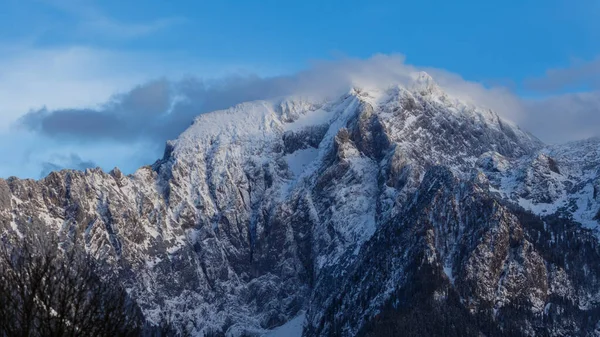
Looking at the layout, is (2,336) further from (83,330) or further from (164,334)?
(164,334)

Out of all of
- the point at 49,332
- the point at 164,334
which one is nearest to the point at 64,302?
the point at 49,332

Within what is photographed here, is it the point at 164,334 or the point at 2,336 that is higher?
the point at 164,334

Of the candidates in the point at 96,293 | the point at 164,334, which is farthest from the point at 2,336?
the point at 164,334

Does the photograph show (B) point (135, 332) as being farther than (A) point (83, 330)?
Yes

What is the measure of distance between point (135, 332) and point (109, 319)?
7.42 m

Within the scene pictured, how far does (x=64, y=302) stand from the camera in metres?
76.2

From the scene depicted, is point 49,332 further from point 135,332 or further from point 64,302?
point 135,332

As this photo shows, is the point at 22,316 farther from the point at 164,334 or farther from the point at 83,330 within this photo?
the point at 164,334

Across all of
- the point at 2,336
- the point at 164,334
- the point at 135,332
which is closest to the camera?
the point at 2,336

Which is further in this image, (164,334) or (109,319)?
(164,334)

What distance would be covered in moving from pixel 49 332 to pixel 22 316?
229 centimetres

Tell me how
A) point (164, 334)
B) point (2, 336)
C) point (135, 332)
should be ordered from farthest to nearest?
point (164, 334) < point (135, 332) < point (2, 336)

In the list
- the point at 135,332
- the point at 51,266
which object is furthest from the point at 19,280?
the point at 135,332

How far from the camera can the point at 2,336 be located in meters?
74.9
